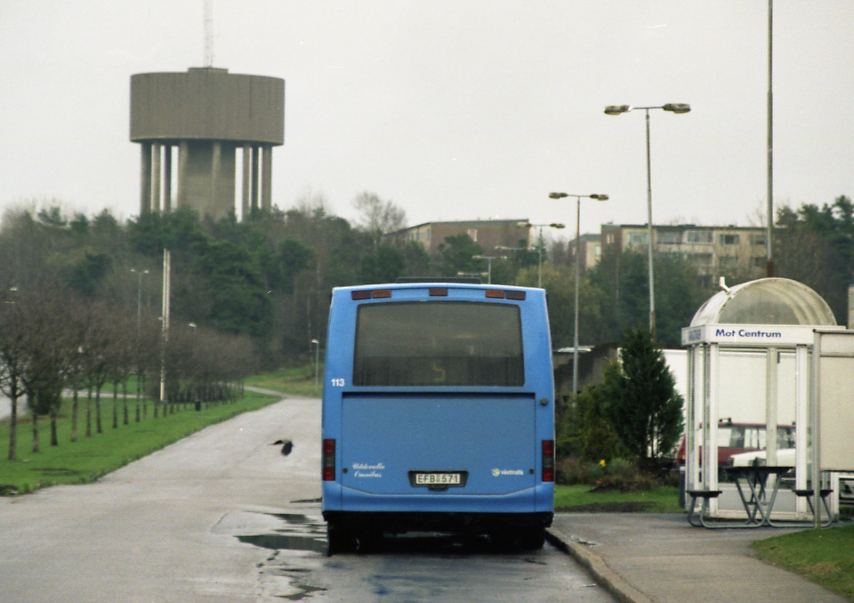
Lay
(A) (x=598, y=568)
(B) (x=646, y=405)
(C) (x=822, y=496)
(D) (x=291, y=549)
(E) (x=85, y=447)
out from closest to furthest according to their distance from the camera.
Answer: (A) (x=598, y=568), (D) (x=291, y=549), (C) (x=822, y=496), (B) (x=646, y=405), (E) (x=85, y=447)

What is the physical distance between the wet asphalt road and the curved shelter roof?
446 cm

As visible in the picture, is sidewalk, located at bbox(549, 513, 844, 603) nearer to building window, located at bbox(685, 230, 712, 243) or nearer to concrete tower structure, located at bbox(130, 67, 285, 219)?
concrete tower structure, located at bbox(130, 67, 285, 219)

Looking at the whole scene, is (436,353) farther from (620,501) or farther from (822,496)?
(620,501)

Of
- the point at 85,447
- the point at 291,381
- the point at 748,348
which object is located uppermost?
the point at 748,348

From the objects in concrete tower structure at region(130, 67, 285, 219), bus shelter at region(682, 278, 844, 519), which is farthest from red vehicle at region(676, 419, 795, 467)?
concrete tower structure at region(130, 67, 285, 219)

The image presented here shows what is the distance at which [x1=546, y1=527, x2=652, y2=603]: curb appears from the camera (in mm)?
13930

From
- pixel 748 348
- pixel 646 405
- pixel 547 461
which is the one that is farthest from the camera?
pixel 646 405

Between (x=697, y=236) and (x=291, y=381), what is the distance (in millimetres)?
48363

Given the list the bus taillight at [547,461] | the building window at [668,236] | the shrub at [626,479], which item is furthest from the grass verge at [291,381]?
the bus taillight at [547,461]

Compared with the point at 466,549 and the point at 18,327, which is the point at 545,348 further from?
the point at 18,327

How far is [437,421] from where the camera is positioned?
59.8 feet

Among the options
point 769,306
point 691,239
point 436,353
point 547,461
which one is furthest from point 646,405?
point 691,239

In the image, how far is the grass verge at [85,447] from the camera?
136ft

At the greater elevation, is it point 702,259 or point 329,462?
point 702,259
